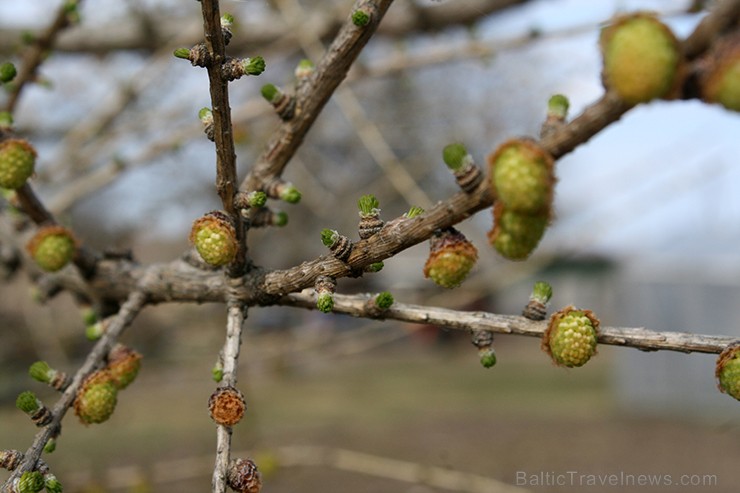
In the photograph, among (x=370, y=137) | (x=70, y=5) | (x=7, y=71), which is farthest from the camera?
(x=370, y=137)

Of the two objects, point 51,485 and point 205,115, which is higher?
point 205,115

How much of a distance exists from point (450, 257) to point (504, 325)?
0.26 meters

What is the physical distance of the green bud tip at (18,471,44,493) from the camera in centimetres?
100

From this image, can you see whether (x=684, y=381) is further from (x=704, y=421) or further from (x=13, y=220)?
(x=13, y=220)

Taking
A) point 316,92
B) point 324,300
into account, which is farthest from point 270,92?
point 324,300

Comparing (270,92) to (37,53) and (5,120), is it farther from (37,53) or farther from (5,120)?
(37,53)

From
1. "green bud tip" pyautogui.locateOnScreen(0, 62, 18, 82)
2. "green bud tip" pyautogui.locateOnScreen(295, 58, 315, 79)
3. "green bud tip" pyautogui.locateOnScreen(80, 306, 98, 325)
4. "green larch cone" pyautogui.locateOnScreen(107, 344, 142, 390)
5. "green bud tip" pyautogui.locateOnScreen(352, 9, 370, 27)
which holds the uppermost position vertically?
"green bud tip" pyautogui.locateOnScreen(295, 58, 315, 79)

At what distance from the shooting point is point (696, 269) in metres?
13.4

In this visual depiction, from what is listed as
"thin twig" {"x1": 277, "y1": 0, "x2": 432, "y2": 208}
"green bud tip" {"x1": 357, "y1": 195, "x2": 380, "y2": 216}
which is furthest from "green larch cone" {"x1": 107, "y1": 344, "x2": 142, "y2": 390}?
"thin twig" {"x1": 277, "y1": 0, "x2": 432, "y2": 208}

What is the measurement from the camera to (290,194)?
1231mm

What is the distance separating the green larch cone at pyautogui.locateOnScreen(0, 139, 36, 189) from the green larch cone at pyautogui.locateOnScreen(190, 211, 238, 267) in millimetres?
374

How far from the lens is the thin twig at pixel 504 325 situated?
107 centimetres

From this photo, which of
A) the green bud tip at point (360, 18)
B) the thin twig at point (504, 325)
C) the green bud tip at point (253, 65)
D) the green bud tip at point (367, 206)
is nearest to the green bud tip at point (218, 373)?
the thin twig at point (504, 325)

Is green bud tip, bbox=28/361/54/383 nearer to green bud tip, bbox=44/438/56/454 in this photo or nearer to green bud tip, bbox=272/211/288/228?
green bud tip, bbox=44/438/56/454
